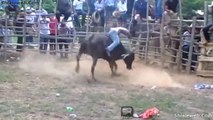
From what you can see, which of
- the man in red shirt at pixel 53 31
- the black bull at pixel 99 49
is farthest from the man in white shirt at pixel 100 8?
the black bull at pixel 99 49

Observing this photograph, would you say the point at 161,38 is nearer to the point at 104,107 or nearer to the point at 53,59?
the point at 53,59

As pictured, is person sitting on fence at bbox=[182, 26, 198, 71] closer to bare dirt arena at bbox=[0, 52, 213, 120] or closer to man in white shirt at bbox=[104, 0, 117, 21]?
bare dirt arena at bbox=[0, 52, 213, 120]

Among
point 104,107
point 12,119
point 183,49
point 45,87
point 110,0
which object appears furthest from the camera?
point 110,0

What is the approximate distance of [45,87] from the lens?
10.9 metres

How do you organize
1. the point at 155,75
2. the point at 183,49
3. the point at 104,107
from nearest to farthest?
the point at 104,107, the point at 155,75, the point at 183,49

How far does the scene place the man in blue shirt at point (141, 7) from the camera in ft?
53.5

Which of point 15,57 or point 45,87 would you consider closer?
point 45,87

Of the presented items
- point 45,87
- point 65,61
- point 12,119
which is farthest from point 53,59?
point 12,119

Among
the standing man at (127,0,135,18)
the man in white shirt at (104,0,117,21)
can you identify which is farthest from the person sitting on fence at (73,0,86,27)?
the standing man at (127,0,135,18)

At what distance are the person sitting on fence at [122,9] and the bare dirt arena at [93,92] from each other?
1.64 meters

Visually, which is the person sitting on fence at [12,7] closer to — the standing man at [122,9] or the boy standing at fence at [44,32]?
the boy standing at fence at [44,32]

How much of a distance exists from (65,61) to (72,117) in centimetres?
834

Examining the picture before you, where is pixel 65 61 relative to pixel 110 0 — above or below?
below

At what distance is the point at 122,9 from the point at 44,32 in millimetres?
2762
